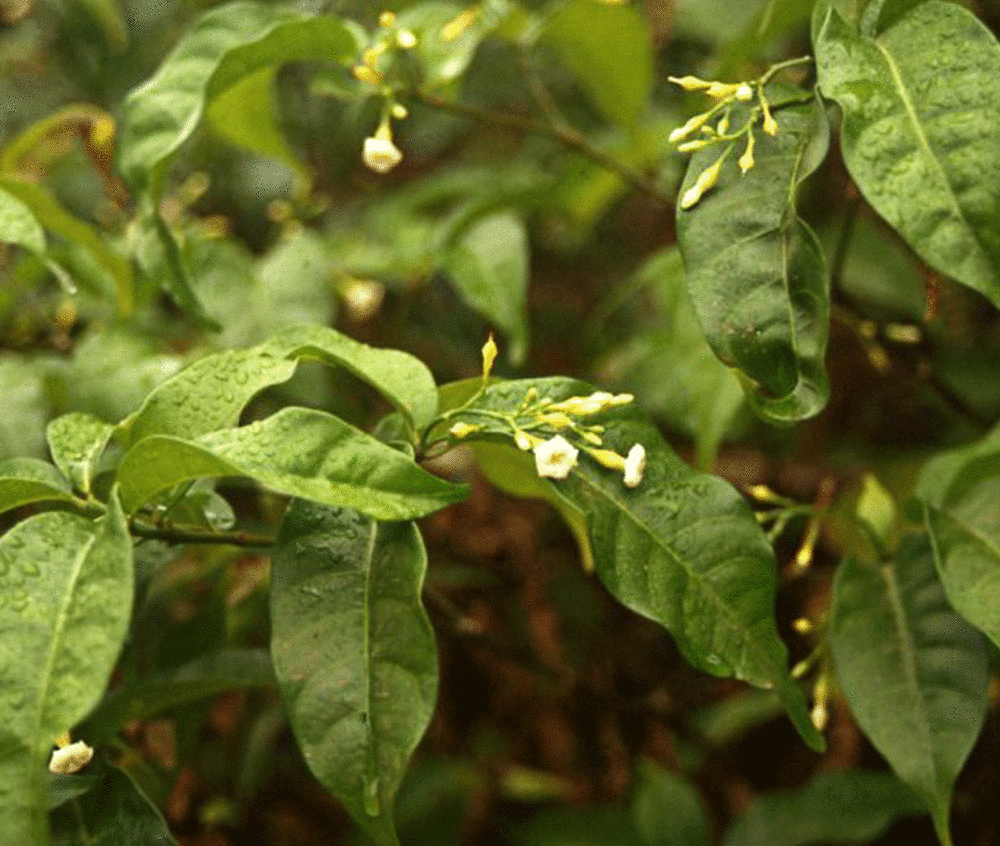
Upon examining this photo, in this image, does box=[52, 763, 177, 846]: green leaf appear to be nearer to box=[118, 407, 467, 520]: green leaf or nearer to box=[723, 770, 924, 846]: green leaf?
box=[118, 407, 467, 520]: green leaf

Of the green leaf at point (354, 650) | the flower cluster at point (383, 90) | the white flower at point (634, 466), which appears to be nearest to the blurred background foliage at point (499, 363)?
the flower cluster at point (383, 90)

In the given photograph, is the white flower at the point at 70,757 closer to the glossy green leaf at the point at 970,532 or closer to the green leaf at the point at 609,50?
the glossy green leaf at the point at 970,532

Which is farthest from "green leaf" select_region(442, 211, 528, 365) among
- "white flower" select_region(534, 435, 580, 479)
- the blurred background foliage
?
"white flower" select_region(534, 435, 580, 479)

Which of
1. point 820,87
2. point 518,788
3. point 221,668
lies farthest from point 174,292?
point 518,788

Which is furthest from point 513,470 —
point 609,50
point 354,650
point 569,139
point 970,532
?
point 609,50

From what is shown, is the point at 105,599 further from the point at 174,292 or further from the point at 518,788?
the point at 518,788
